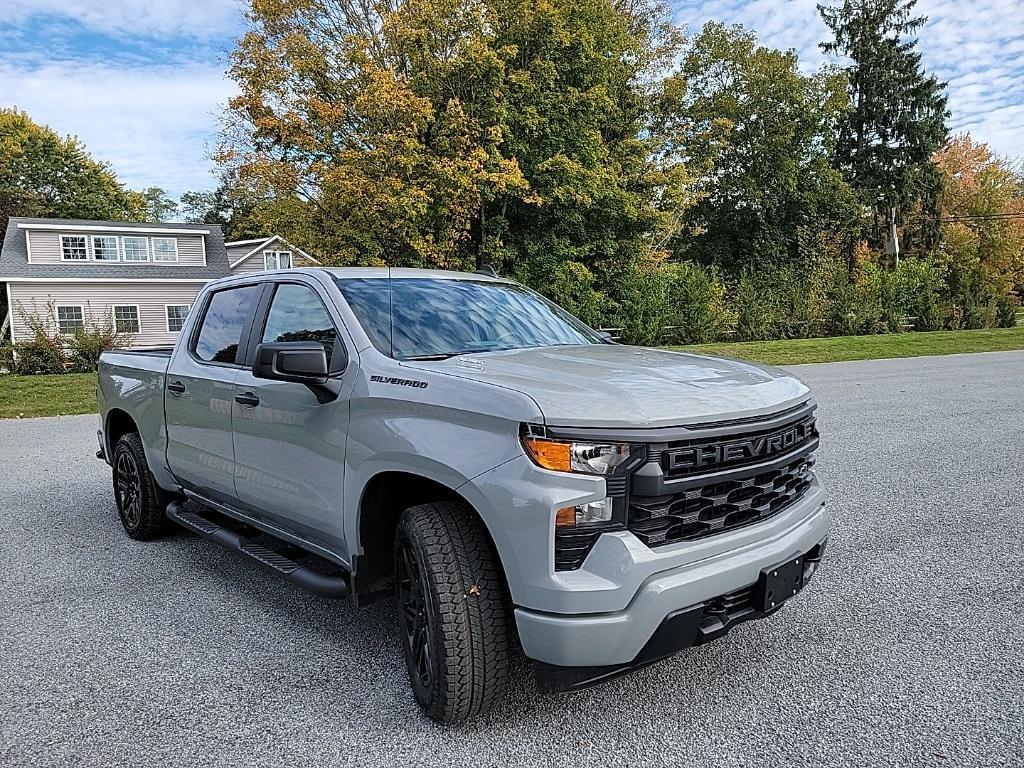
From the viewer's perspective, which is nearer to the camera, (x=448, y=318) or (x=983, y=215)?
(x=448, y=318)

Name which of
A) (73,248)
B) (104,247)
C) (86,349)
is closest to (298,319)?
(86,349)

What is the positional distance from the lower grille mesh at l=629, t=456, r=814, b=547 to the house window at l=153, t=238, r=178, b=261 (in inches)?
1489

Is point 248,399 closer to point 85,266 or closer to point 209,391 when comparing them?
point 209,391

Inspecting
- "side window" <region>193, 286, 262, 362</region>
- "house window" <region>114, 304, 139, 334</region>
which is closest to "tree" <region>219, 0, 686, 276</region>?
"house window" <region>114, 304, 139, 334</region>

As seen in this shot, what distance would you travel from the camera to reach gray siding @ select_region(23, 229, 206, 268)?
32.9 m

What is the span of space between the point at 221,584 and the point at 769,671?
3.07m

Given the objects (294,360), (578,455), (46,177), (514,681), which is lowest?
(514,681)

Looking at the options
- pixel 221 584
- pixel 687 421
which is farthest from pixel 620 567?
pixel 221 584

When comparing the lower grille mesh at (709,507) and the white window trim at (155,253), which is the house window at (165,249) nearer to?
the white window trim at (155,253)

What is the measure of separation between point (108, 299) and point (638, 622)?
1443 inches

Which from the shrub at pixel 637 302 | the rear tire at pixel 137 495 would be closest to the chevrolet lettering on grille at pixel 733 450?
the rear tire at pixel 137 495

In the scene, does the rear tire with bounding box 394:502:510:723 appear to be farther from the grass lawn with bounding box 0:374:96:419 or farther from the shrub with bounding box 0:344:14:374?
the shrub with bounding box 0:344:14:374

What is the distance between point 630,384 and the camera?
271 centimetres

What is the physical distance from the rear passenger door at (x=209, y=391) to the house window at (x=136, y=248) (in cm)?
3445
